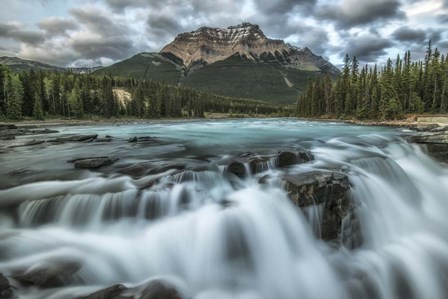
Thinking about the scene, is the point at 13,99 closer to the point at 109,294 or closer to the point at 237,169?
the point at 237,169

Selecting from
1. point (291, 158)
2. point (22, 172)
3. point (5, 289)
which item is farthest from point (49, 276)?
point (291, 158)

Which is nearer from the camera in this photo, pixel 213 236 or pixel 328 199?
pixel 213 236

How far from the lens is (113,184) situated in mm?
13797

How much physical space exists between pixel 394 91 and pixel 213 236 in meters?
85.4

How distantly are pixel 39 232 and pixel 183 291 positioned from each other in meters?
5.53

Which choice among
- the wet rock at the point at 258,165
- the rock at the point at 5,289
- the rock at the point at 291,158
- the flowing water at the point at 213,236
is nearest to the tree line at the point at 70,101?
the flowing water at the point at 213,236

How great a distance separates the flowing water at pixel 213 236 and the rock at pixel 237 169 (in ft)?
1.32

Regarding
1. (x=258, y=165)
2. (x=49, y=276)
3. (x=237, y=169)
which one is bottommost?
(x=49, y=276)

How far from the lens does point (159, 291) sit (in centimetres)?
829

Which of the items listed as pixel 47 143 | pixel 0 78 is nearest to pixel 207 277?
pixel 47 143

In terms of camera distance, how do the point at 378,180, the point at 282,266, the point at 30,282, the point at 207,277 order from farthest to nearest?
1. the point at 378,180
2. the point at 282,266
3. the point at 207,277
4. the point at 30,282

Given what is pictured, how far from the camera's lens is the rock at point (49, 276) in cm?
820

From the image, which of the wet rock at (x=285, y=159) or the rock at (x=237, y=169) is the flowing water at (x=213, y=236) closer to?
the rock at (x=237, y=169)

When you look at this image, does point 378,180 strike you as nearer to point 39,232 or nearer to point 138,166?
point 138,166
